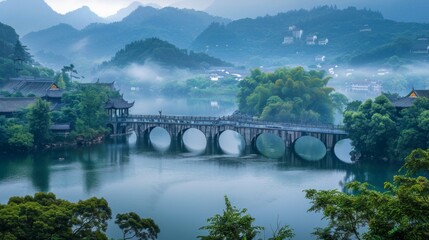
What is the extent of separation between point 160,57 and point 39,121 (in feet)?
322

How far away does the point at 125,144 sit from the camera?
178 feet

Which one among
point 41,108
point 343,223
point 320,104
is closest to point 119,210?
point 343,223

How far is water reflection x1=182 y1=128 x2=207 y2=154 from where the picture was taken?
52344mm

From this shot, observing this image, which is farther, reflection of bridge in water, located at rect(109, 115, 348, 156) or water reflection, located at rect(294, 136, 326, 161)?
reflection of bridge in water, located at rect(109, 115, 348, 156)

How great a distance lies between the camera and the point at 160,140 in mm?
58875

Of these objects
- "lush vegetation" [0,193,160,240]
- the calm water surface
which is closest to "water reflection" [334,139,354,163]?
the calm water surface

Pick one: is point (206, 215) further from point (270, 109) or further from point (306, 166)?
point (270, 109)

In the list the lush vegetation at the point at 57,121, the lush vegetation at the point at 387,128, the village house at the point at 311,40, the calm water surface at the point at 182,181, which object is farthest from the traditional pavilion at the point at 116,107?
the village house at the point at 311,40

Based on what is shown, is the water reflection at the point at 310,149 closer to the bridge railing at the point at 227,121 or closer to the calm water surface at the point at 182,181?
the calm water surface at the point at 182,181

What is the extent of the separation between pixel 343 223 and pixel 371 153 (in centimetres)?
2963

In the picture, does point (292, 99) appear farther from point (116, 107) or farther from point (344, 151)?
point (116, 107)

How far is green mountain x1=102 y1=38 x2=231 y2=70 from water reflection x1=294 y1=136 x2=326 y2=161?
90.6 m

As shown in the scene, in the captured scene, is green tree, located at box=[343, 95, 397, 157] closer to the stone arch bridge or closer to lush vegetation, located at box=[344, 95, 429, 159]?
lush vegetation, located at box=[344, 95, 429, 159]

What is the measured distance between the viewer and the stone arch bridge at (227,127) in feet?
161
